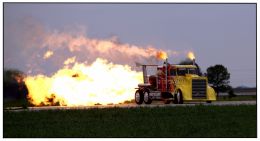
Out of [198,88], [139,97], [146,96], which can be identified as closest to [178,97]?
[198,88]

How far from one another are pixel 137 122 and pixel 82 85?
1310 centimetres

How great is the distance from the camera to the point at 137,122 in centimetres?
2425

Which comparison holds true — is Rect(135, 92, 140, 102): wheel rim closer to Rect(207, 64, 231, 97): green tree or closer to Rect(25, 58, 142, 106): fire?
Rect(25, 58, 142, 106): fire

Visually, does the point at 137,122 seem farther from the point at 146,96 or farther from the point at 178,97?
the point at 146,96

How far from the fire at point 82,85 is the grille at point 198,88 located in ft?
14.0

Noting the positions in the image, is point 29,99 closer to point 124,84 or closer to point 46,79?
point 46,79

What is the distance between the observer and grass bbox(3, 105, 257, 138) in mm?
21219

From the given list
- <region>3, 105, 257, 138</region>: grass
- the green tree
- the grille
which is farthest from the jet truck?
the green tree

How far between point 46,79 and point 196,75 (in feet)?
28.0

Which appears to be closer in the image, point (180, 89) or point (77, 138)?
point (77, 138)

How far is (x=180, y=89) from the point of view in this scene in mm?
36469

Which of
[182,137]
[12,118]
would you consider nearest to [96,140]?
[182,137]

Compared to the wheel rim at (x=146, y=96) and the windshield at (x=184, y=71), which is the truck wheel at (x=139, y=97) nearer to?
the wheel rim at (x=146, y=96)

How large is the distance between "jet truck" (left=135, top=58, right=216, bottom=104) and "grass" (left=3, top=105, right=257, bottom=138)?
6.49 metres
